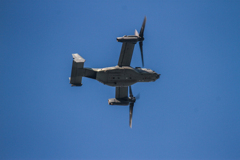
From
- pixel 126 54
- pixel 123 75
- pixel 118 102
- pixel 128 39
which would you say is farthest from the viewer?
pixel 118 102

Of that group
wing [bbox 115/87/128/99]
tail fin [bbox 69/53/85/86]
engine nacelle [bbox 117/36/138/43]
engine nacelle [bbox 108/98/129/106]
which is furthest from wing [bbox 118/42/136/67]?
engine nacelle [bbox 108/98/129/106]

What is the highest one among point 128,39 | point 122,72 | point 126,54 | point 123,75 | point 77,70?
point 128,39

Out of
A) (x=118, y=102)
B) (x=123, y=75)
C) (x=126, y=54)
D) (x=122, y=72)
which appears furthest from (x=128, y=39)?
(x=118, y=102)

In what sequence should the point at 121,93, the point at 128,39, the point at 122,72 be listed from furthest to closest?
the point at 121,93
the point at 122,72
the point at 128,39

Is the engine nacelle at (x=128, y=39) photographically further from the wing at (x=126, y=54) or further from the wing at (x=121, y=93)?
the wing at (x=121, y=93)

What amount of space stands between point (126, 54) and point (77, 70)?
8.52 m

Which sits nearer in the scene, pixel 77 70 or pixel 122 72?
pixel 77 70

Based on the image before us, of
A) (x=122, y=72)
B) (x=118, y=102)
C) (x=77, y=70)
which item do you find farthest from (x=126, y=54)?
(x=118, y=102)

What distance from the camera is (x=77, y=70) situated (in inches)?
1644

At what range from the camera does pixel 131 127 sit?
1969 inches

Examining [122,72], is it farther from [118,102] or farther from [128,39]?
[118,102]

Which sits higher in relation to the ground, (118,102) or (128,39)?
(128,39)

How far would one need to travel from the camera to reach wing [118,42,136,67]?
43616 millimetres

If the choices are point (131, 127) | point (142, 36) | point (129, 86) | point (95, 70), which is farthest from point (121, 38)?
point (131, 127)
